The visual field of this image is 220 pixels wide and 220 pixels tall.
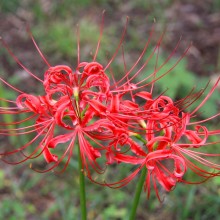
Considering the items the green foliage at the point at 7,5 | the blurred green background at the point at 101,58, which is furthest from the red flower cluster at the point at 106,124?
the green foliage at the point at 7,5

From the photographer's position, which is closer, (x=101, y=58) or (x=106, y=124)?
(x=106, y=124)

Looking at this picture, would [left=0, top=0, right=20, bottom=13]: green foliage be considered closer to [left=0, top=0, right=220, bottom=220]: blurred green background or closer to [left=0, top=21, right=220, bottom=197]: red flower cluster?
[left=0, top=0, right=220, bottom=220]: blurred green background

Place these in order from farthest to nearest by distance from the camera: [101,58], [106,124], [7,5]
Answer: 1. [101,58]
2. [7,5]
3. [106,124]

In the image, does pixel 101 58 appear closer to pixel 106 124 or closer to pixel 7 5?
pixel 7 5

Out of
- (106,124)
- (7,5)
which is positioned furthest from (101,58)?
(106,124)

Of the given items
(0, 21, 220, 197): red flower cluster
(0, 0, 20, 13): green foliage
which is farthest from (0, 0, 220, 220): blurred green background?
(0, 21, 220, 197): red flower cluster

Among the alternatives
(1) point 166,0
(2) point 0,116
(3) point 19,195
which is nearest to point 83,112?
(3) point 19,195

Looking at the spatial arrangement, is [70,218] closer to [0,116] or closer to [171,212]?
[171,212]

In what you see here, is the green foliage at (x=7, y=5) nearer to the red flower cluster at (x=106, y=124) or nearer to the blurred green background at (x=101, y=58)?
the blurred green background at (x=101, y=58)
